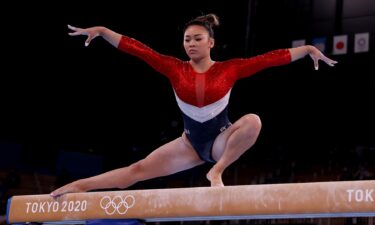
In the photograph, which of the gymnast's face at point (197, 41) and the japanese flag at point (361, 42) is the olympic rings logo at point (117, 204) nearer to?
the gymnast's face at point (197, 41)

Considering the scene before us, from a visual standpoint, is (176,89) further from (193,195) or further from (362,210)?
(362,210)

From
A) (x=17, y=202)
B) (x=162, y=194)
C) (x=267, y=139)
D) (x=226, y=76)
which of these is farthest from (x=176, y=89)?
(x=267, y=139)

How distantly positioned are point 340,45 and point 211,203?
8.77 meters

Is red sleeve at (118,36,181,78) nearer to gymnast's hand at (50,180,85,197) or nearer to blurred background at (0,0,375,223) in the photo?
gymnast's hand at (50,180,85,197)

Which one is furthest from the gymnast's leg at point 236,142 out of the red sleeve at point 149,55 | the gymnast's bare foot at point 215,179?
the red sleeve at point 149,55

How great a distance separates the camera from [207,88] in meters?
4.40

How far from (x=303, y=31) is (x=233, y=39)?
62.3 inches

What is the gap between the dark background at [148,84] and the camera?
12766 mm

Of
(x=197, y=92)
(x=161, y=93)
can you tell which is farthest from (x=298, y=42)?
(x=197, y=92)

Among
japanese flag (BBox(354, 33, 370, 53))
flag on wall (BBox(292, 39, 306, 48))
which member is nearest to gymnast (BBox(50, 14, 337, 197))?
japanese flag (BBox(354, 33, 370, 53))

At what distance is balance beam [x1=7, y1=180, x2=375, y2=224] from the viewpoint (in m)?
3.65

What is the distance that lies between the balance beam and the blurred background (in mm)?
7441

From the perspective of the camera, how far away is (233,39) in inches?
522

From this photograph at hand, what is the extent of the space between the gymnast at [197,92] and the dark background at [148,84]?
7.80m
